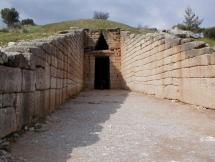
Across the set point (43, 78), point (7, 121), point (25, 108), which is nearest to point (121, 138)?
point (25, 108)

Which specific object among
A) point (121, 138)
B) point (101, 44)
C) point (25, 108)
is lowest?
point (121, 138)

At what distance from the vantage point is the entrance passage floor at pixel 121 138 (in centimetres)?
484

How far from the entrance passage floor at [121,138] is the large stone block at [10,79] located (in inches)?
31.6

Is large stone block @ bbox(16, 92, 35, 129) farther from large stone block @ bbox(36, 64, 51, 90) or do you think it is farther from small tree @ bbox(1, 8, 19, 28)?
small tree @ bbox(1, 8, 19, 28)

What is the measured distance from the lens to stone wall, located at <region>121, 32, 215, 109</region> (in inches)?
371

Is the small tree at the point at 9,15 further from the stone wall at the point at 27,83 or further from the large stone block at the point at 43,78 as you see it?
the large stone block at the point at 43,78

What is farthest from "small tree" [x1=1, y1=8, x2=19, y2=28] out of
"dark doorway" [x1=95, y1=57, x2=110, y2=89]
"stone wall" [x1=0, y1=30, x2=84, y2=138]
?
"stone wall" [x1=0, y1=30, x2=84, y2=138]

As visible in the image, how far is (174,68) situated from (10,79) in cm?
740

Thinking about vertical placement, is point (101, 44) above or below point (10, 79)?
above

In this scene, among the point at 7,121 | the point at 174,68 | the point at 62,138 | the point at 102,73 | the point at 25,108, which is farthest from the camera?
the point at 102,73

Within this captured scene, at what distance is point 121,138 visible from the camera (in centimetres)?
594

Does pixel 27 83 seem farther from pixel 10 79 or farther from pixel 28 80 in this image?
pixel 10 79

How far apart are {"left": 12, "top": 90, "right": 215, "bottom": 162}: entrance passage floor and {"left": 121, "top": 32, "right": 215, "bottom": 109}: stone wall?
1030mm

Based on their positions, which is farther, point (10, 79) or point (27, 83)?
point (27, 83)
